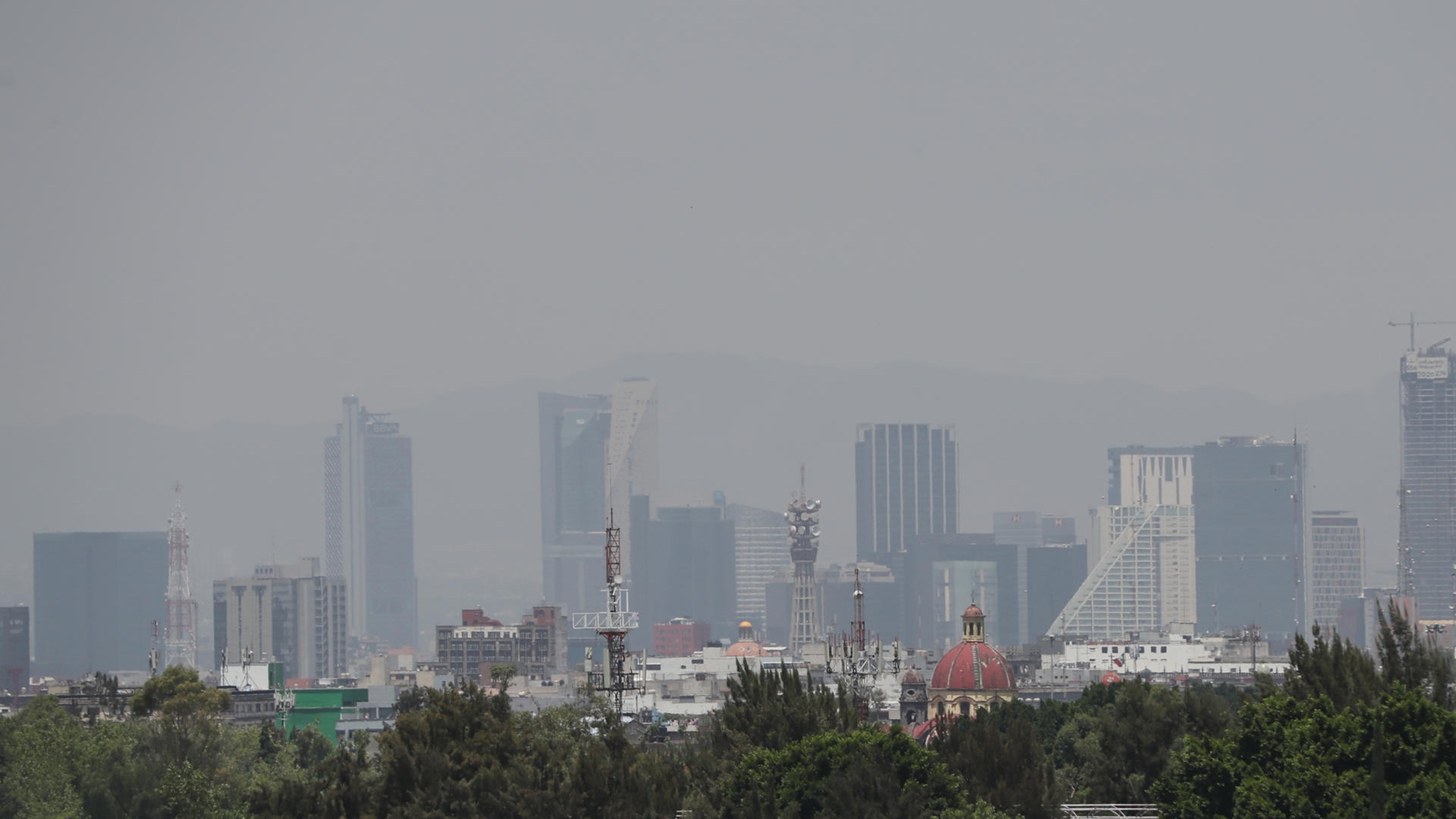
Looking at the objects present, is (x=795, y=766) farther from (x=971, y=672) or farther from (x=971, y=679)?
(x=971, y=672)

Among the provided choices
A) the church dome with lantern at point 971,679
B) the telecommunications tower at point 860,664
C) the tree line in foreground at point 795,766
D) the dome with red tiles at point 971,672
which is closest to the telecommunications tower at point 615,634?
the telecommunications tower at point 860,664

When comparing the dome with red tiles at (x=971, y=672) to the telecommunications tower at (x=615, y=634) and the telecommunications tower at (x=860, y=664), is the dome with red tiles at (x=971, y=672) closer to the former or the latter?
the telecommunications tower at (x=860, y=664)

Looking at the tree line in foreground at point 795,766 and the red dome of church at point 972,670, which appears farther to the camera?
the red dome of church at point 972,670

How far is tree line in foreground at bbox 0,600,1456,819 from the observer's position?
178ft

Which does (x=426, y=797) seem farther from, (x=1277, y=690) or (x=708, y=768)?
(x=1277, y=690)

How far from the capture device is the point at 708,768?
232 feet

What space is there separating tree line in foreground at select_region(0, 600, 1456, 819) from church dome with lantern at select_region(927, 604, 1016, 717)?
96.2 meters

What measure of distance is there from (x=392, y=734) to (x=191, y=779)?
8.77m

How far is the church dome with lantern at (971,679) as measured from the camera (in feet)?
600

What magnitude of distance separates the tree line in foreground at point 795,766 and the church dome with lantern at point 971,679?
316 ft

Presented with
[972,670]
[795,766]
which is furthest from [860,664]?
[795,766]

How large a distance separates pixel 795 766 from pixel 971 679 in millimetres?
120345

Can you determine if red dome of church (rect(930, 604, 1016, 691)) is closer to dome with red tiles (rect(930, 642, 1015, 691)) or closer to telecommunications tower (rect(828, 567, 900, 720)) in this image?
dome with red tiles (rect(930, 642, 1015, 691))

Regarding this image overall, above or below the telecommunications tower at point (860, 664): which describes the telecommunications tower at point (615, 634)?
above
